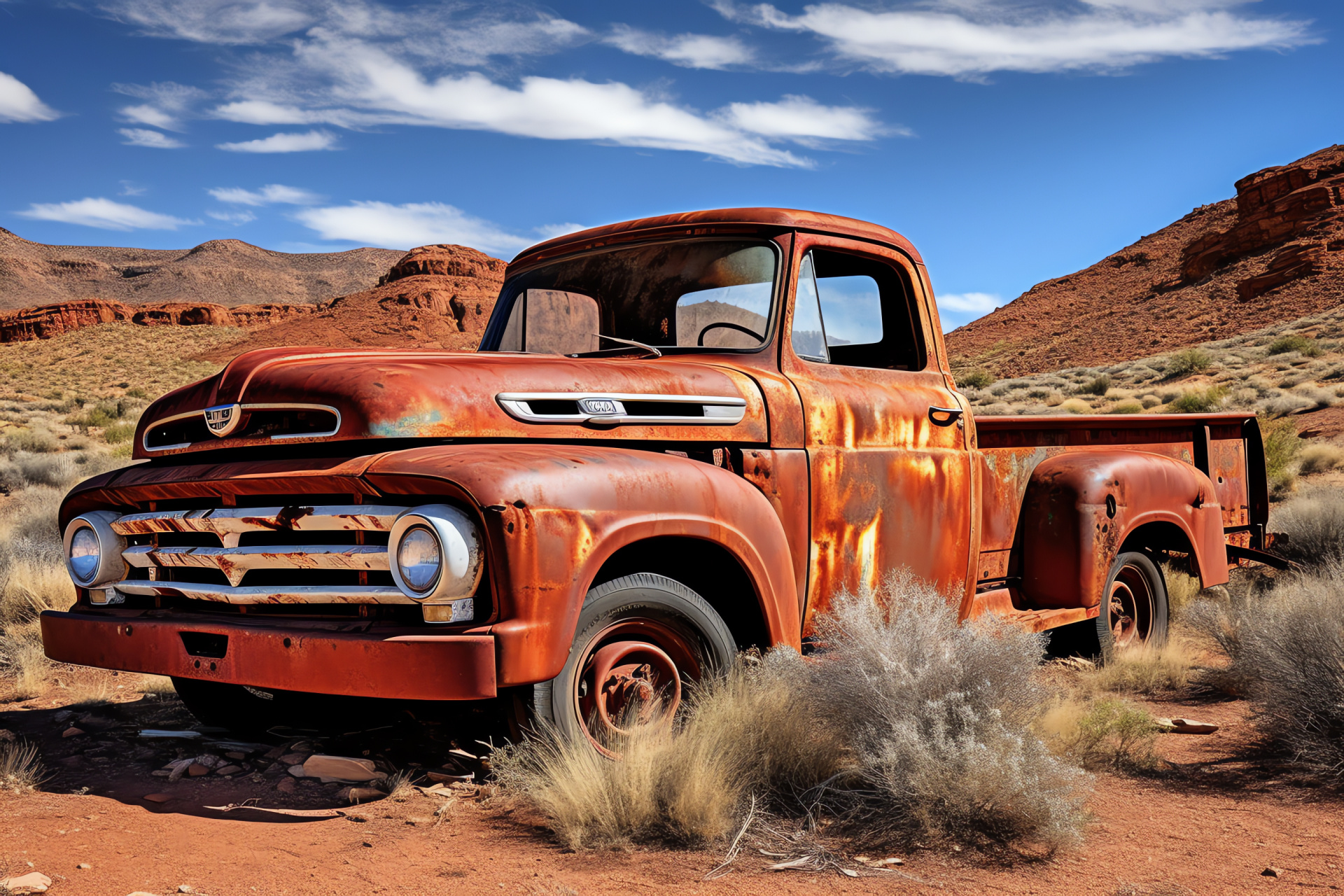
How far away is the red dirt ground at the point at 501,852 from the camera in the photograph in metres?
2.68

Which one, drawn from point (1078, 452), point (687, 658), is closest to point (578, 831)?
point (687, 658)

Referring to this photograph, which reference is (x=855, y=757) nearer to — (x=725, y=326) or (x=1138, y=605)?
(x=725, y=326)

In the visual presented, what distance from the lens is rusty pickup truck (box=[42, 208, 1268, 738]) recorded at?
2.86 m

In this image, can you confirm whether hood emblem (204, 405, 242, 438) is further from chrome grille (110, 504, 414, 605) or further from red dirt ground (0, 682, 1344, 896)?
red dirt ground (0, 682, 1344, 896)

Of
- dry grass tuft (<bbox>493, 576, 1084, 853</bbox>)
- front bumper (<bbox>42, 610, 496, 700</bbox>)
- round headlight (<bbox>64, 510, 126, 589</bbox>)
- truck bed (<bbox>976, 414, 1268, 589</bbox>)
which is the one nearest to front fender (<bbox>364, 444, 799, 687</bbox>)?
front bumper (<bbox>42, 610, 496, 700</bbox>)

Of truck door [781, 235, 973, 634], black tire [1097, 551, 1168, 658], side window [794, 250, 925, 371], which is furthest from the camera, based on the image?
black tire [1097, 551, 1168, 658]

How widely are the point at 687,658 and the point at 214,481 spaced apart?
157 cm

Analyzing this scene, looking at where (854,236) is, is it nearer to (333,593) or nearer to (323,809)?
(333,593)

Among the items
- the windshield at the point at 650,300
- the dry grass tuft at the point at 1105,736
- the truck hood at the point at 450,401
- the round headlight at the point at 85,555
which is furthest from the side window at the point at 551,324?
the dry grass tuft at the point at 1105,736

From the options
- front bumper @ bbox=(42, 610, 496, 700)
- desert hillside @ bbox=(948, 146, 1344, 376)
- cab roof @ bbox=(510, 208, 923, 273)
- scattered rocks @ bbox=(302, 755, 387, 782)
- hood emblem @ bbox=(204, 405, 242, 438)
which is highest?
desert hillside @ bbox=(948, 146, 1344, 376)

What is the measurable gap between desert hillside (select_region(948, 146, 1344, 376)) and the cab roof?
42941 mm

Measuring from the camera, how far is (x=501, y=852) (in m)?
2.90

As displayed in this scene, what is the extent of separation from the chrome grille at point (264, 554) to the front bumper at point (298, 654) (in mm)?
89

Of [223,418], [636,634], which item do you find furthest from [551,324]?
[636,634]
